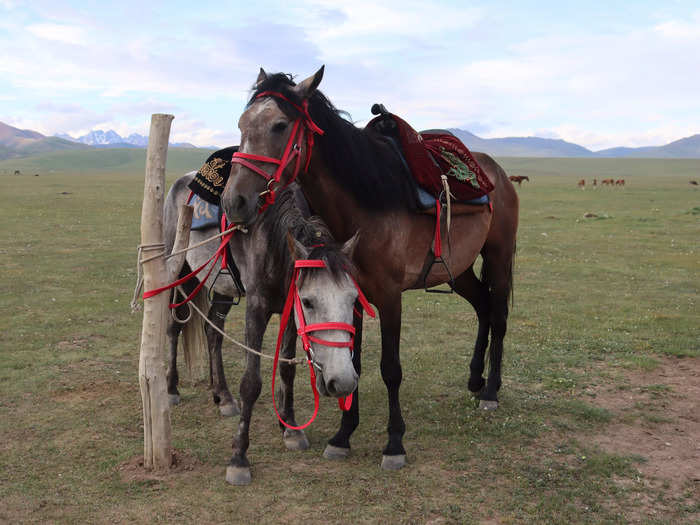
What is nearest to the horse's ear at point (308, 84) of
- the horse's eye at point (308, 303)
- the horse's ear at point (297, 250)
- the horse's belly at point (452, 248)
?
the horse's ear at point (297, 250)

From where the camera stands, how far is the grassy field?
4277 millimetres

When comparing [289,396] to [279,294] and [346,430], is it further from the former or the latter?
[279,294]

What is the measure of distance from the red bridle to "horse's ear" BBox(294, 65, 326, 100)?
0.06 metres

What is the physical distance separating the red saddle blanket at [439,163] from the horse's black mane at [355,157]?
0.14 m

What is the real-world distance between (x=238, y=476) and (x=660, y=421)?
14.3 feet

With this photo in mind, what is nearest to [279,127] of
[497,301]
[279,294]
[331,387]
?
[279,294]

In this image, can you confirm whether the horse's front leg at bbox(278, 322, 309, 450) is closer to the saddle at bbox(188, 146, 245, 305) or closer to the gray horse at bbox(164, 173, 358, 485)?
the gray horse at bbox(164, 173, 358, 485)

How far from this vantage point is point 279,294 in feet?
15.8

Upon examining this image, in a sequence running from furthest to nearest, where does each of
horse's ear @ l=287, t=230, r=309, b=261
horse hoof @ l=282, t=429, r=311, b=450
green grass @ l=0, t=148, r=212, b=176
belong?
1. green grass @ l=0, t=148, r=212, b=176
2. horse hoof @ l=282, t=429, r=311, b=450
3. horse's ear @ l=287, t=230, r=309, b=261

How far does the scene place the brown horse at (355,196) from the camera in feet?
12.9

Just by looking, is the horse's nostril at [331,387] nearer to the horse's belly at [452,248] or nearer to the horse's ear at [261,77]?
the horse's belly at [452,248]

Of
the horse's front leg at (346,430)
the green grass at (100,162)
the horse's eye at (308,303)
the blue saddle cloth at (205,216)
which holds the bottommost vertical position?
the horse's front leg at (346,430)

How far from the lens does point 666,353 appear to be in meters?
7.75

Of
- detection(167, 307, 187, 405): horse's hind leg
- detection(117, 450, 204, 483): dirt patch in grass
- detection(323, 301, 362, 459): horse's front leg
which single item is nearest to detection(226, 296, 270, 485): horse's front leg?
detection(117, 450, 204, 483): dirt patch in grass
